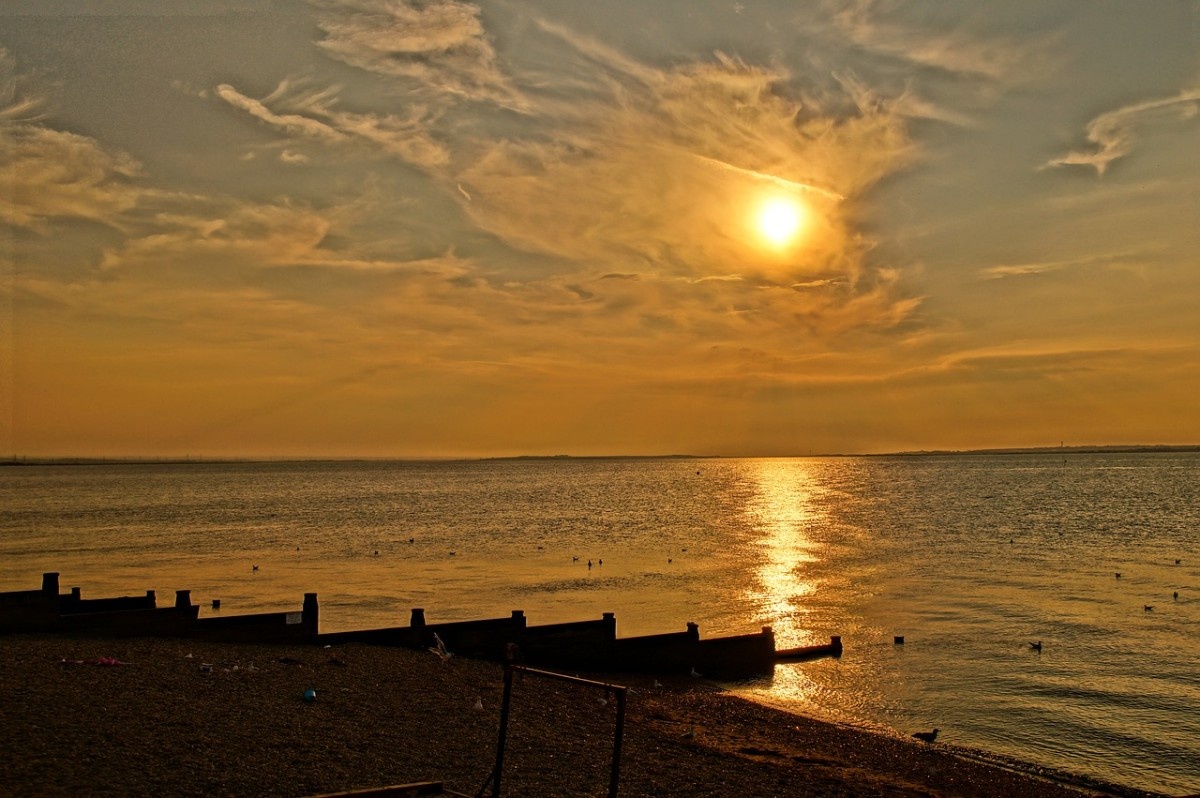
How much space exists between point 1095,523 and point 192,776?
84.8 m

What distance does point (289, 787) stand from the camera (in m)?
11.4

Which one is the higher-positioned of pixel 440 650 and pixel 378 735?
pixel 378 735

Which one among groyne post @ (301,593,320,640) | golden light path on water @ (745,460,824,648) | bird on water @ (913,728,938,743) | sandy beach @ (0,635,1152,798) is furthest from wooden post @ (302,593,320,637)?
golden light path on water @ (745,460,824,648)

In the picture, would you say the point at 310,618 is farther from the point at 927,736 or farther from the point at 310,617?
the point at 927,736

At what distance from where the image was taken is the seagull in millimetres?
21075

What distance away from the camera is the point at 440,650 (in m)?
21.5

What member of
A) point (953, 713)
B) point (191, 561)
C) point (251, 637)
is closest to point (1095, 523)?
point (953, 713)

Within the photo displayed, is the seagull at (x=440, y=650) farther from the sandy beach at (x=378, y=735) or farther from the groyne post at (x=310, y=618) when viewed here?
the groyne post at (x=310, y=618)

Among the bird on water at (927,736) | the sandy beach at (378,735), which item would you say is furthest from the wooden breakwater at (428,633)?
the bird on water at (927,736)

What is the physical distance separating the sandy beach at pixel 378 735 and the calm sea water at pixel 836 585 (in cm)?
357

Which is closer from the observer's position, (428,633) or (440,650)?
(440,650)

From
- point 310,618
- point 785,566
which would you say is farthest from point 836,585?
point 310,618

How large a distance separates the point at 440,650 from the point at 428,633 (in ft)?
1.91

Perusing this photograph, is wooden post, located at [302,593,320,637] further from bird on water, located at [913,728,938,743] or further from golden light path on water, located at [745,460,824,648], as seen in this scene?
golden light path on water, located at [745,460,824,648]
